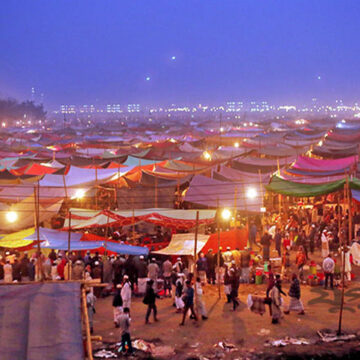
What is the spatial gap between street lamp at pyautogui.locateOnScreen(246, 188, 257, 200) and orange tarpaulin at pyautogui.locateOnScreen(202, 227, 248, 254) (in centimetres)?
294

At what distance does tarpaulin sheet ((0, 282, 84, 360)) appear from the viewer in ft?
17.0

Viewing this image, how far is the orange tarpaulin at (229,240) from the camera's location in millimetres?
12062

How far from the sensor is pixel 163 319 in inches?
372

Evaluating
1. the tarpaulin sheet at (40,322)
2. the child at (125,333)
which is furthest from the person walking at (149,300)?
the tarpaulin sheet at (40,322)

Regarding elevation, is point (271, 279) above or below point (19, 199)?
below

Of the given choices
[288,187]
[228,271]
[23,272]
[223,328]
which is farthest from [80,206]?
[223,328]

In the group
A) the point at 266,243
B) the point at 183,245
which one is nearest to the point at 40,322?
the point at 183,245

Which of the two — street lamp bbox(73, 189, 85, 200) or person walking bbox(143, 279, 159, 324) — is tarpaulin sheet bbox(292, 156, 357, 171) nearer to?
street lamp bbox(73, 189, 85, 200)

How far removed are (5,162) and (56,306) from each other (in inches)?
750

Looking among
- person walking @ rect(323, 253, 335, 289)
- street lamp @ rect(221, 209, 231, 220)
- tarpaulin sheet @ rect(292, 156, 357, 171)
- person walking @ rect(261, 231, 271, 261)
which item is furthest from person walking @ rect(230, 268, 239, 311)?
tarpaulin sheet @ rect(292, 156, 357, 171)

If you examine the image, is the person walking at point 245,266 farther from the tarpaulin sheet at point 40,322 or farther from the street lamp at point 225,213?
the tarpaulin sheet at point 40,322

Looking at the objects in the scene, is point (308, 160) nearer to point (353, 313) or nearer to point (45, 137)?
point (353, 313)

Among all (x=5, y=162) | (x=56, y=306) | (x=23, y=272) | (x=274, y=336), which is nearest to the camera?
(x=56, y=306)

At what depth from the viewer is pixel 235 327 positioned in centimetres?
896
